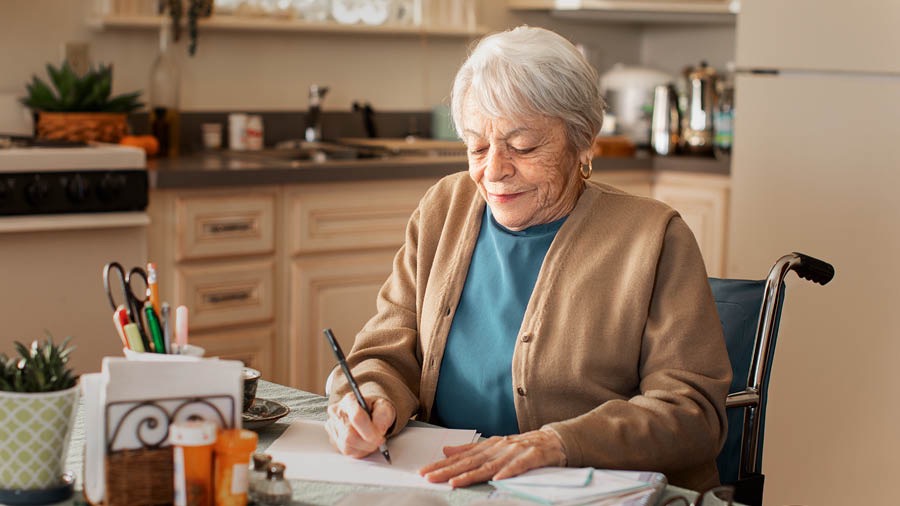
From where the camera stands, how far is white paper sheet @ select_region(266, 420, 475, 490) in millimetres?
1273

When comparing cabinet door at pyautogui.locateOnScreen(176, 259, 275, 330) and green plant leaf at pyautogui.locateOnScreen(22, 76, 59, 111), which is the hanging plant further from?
cabinet door at pyautogui.locateOnScreen(176, 259, 275, 330)

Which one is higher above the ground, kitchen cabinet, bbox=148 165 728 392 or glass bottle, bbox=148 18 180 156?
glass bottle, bbox=148 18 180 156

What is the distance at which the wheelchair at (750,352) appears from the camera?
1.71m

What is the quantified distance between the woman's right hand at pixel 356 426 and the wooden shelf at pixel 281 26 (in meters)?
2.37

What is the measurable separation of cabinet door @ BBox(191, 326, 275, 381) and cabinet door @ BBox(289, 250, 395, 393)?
7 centimetres

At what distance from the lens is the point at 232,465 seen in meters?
1.10

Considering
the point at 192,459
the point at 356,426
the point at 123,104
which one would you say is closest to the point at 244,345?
the point at 123,104

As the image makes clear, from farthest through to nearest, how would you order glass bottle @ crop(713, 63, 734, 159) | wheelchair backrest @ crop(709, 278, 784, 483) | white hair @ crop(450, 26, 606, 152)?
glass bottle @ crop(713, 63, 734, 159) < wheelchair backrest @ crop(709, 278, 784, 483) < white hair @ crop(450, 26, 606, 152)

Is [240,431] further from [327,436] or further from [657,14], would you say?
[657,14]

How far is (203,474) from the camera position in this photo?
110cm

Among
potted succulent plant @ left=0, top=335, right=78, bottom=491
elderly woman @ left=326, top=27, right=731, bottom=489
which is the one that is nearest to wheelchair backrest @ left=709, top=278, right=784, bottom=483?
elderly woman @ left=326, top=27, right=731, bottom=489

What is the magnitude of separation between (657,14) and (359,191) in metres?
1.50

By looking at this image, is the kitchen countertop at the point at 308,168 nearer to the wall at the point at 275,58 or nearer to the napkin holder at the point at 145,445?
the wall at the point at 275,58

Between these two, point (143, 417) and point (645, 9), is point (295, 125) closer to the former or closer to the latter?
point (645, 9)
